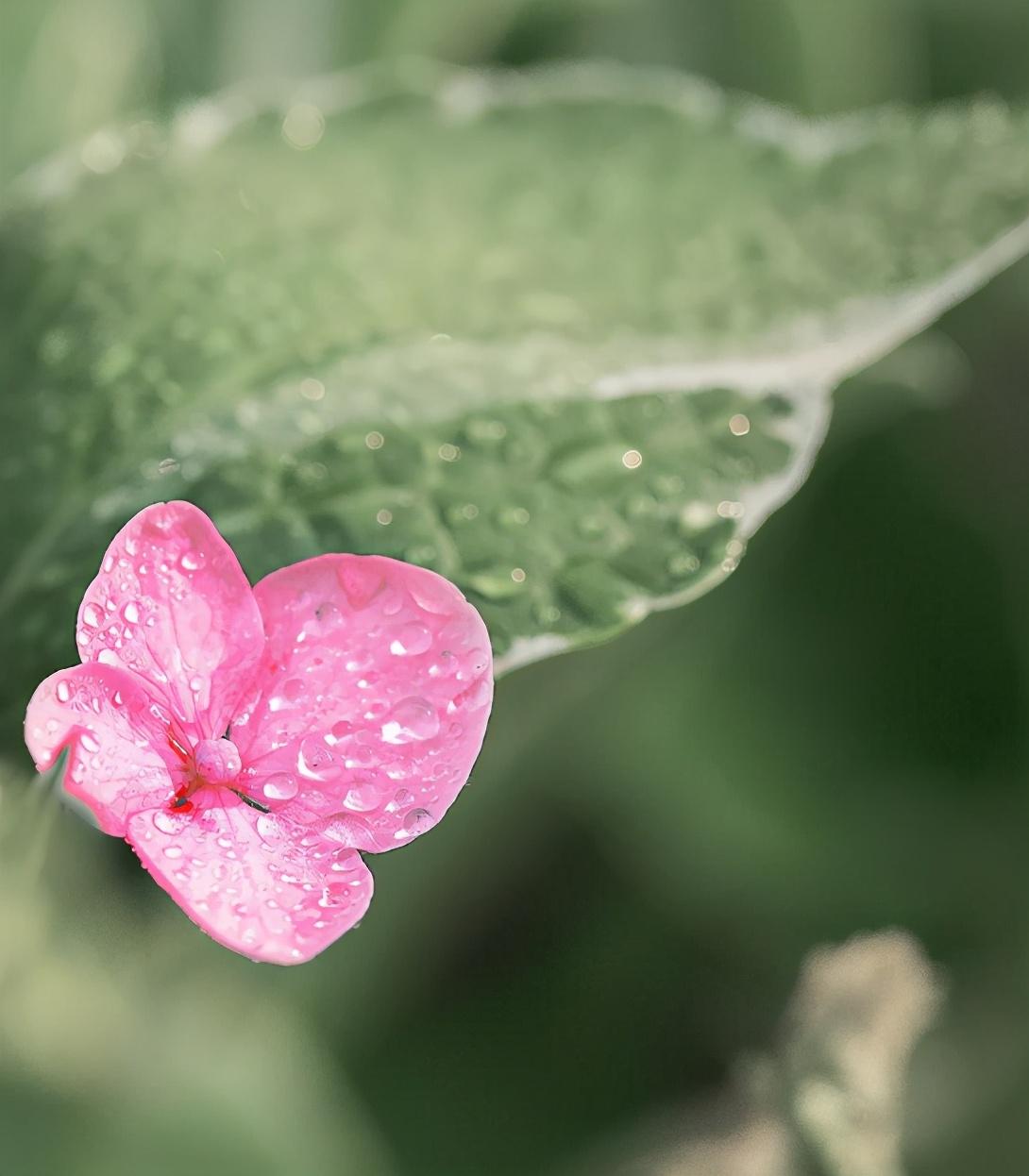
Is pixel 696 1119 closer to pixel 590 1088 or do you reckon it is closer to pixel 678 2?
pixel 590 1088

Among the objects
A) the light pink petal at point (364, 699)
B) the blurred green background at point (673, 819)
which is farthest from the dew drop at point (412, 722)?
the blurred green background at point (673, 819)

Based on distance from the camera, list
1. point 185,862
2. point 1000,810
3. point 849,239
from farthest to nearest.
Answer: point 1000,810, point 849,239, point 185,862

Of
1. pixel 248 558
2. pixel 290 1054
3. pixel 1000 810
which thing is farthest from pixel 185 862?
pixel 1000 810

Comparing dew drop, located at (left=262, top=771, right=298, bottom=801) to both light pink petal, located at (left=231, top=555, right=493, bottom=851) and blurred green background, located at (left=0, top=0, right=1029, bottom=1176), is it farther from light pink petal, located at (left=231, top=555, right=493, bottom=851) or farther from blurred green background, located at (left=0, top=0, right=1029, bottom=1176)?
blurred green background, located at (left=0, top=0, right=1029, bottom=1176)

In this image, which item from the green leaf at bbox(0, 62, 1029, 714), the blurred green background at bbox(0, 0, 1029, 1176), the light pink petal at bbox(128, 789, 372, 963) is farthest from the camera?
the blurred green background at bbox(0, 0, 1029, 1176)

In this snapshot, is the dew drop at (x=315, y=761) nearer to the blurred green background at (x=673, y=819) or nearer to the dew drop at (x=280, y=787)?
the dew drop at (x=280, y=787)

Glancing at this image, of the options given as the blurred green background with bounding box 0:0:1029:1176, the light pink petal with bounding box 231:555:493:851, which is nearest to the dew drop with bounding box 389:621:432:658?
the light pink petal with bounding box 231:555:493:851
